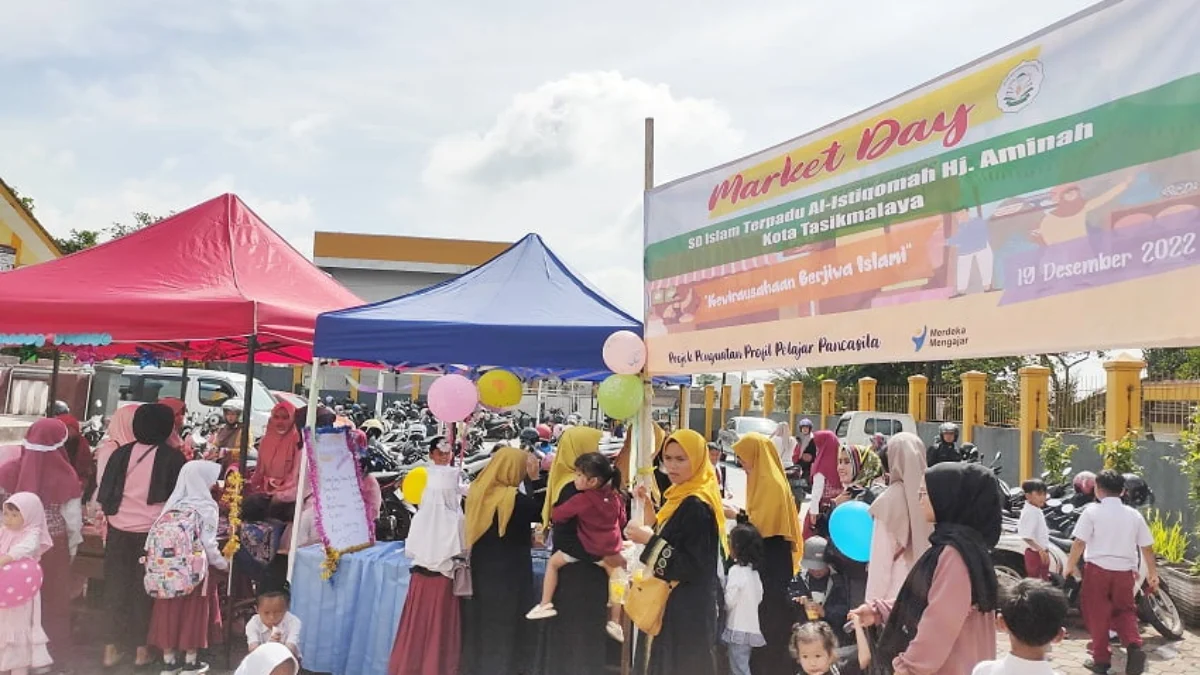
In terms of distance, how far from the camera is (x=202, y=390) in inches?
527

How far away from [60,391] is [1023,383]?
54.7 ft

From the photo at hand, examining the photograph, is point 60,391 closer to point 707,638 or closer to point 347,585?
point 347,585

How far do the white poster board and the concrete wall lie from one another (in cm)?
2475

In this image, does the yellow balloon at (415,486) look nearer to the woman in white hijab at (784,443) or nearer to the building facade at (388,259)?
the woman in white hijab at (784,443)

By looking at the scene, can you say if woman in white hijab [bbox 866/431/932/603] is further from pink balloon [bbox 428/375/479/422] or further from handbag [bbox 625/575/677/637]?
pink balloon [bbox 428/375/479/422]

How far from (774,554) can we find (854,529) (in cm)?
44

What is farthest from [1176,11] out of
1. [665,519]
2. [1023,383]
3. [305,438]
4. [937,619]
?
[1023,383]

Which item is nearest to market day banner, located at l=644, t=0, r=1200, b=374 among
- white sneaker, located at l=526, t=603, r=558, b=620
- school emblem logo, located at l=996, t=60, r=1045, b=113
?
school emblem logo, located at l=996, t=60, r=1045, b=113

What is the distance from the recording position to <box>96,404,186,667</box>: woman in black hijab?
14.8ft

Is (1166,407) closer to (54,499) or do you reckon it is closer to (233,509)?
(233,509)

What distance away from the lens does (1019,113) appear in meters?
2.65

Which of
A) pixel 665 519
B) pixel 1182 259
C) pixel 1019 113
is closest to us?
pixel 1182 259

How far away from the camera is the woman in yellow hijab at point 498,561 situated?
419 cm

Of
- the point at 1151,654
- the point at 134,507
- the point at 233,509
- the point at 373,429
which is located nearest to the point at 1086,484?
the point at 1151,654
